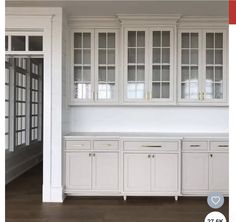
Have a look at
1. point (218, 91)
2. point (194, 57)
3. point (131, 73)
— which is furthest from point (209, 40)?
point (131, 73)

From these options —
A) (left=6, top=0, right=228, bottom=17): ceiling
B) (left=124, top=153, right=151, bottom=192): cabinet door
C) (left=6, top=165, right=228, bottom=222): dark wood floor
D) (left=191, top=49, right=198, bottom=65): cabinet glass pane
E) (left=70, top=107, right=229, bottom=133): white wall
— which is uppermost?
(left=6, top=0, right=228, bottom=17): ceiling

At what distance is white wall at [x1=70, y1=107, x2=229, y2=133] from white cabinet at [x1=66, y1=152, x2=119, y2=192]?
0.63m

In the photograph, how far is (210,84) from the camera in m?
4.41

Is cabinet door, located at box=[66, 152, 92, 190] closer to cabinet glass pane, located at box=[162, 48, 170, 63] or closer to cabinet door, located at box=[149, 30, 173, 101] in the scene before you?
cabinet door, located at box=[149, 30, 173, 101]

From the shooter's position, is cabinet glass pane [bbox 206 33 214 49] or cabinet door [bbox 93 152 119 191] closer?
cabinet door [bbox 93 152 119 191]

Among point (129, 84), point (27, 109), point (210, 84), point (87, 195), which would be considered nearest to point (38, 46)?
point (129, 84)

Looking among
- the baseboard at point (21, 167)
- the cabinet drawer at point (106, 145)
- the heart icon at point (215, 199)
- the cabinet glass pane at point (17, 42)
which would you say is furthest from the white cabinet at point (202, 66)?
the baseboard at point (21, 167)

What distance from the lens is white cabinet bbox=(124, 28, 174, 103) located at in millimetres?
4359

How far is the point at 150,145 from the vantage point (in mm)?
4086

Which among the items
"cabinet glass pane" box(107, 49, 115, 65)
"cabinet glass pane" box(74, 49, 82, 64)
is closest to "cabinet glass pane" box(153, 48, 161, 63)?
"cabinet glass pane" box(107, 49, 115, 65)

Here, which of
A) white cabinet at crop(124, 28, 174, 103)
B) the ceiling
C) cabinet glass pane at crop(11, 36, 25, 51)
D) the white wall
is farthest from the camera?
the white wall

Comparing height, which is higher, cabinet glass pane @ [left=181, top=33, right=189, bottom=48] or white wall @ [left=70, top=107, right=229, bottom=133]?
cabinet glass pane @ [left=181, top=33, right=189, bottom=48]

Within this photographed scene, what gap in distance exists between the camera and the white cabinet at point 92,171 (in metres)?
4.14

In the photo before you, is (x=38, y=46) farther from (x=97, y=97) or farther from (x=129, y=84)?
(x=129, y=84)
